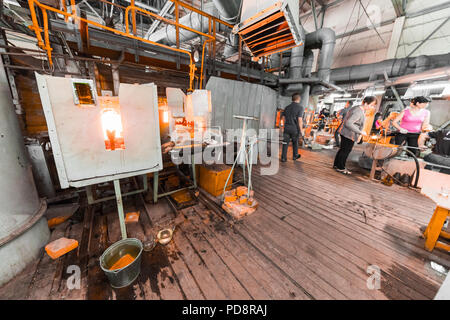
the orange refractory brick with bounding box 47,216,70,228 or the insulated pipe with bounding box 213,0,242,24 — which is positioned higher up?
the insulated pipe with bounding box 213,0,242,24

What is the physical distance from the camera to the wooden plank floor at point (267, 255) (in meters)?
1.58

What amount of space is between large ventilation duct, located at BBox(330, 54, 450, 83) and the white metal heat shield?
35.8 feet

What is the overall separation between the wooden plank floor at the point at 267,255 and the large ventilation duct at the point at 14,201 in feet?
0.54

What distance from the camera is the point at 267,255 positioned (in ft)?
6.53

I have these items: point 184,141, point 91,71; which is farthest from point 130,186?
point 91,71

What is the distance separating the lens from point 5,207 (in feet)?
5.32

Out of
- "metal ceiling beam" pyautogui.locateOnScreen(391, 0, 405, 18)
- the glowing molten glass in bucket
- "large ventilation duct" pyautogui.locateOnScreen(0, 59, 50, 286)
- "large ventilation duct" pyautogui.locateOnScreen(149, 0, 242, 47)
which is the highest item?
"metal ceiling beam" pyautogui.locateOnScreen(391, 0, 405, 18)

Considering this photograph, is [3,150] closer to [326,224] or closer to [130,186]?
[130,186]

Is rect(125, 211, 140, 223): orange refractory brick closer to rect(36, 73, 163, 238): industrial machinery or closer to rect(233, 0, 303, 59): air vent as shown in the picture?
rect(36, 73, 163, 238): industrial machinery

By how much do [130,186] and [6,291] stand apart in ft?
7.50

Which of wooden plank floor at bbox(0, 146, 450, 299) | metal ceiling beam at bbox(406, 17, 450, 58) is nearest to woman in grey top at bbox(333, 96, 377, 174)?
wooden plank floor at bbox(0, 146, 450, 299)

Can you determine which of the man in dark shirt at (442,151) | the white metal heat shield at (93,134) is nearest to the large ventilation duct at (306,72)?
the man in dark shirt at (442,151)

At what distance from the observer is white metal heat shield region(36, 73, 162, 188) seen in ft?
4.91
